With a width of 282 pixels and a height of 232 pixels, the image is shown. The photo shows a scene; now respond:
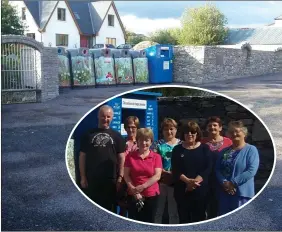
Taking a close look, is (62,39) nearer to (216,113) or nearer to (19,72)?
(216,113)

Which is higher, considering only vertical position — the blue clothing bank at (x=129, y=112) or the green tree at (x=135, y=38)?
the green tree at (x=135, y=38)

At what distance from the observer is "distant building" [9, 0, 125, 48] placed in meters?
1.60

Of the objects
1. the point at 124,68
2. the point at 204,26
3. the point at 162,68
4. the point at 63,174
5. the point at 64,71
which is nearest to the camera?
the point at 204,26

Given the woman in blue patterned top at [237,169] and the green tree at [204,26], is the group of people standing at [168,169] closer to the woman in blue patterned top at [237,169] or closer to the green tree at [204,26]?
the woman in blue patterned top at [237,169]

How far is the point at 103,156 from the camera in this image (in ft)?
4.88

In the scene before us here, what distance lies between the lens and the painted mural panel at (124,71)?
194cm

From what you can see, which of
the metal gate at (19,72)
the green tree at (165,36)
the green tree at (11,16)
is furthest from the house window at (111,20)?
the metal gate at (19,72)

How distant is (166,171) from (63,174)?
113cm

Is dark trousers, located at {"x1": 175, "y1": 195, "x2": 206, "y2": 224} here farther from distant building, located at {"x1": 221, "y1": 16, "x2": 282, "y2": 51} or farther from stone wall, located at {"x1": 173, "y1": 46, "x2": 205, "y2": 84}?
distant building, located at {"x1": 221, "y1": 16, "x2": 282, "y2": 51}

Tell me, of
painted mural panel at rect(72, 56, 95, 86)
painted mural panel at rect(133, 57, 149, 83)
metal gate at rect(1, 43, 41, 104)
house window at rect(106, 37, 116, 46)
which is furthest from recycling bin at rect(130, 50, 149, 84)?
metal gate at rect(1, 43, 41, 104)

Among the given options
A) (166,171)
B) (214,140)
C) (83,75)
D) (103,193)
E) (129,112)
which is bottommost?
(103,193)

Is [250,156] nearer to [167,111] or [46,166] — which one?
[167,111]

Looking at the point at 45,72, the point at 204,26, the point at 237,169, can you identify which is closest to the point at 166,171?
the point at 237,169

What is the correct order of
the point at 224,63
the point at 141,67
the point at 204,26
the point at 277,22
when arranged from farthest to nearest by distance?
the point at 141,67
the point at 224,63
the point at 277,22
the point at 204,26
